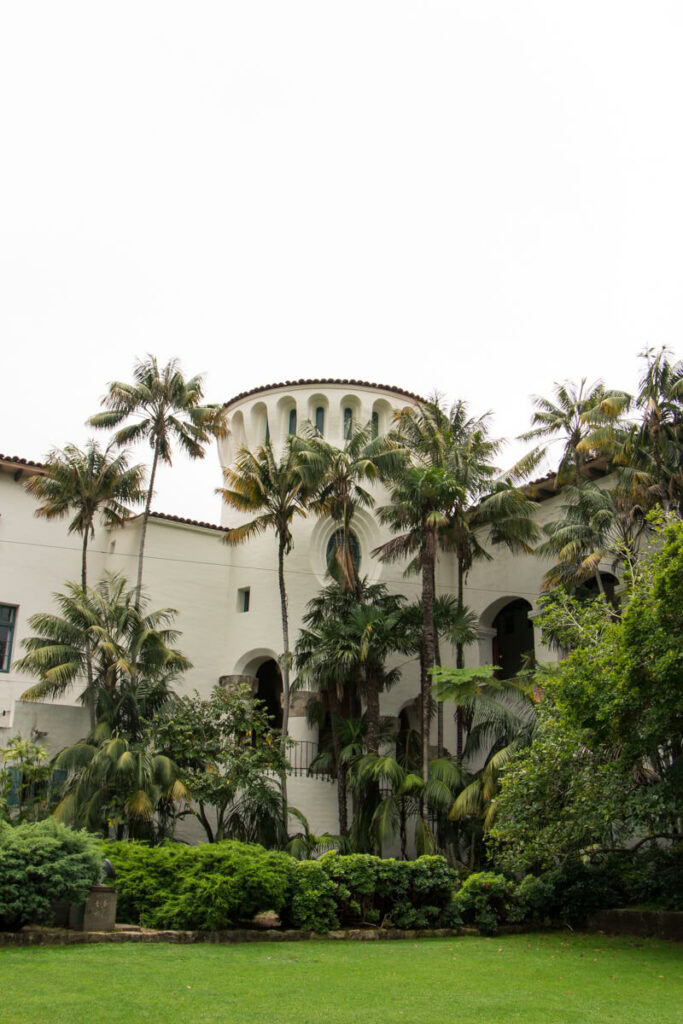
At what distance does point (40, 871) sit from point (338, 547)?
48.0 ft

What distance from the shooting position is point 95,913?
14078 millimetres

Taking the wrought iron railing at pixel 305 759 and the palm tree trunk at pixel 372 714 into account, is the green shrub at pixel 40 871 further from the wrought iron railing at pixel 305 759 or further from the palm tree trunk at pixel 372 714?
the wrought iron railing at pixel 305 759

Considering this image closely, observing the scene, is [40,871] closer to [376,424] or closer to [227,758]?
[227,758]

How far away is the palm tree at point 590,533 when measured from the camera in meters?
22.8

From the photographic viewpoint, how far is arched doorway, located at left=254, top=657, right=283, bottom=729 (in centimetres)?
2980

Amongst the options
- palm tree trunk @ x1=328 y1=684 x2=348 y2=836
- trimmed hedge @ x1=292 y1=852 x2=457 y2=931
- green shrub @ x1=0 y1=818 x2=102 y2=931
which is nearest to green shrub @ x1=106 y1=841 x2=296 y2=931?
trimmed hedge @ x1=292 y1=852 x2=457 y2=931

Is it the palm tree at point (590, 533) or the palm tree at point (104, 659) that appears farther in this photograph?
the palm tree at point (104, 659)

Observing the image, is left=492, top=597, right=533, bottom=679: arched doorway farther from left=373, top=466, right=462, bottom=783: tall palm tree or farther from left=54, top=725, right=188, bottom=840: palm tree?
left=54, top=725, right=188, bottom=840: palm tree

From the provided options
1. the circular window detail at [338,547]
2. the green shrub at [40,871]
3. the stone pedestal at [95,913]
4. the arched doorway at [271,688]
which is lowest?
the stone pedestal at [95,913]

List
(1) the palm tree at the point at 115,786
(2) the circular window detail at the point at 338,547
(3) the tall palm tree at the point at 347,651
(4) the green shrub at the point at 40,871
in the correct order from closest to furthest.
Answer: (4) the green shrub at the point at 40,871, (1) the palm tree at the point at 115,786, (3) the tall palm tree at the point at 347,651, (2) the circular window detail at the point at 338,547

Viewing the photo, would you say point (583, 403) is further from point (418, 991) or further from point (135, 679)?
point (418, 991)

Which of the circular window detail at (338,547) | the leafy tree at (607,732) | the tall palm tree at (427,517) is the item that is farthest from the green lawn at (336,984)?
the circular window detail at (338,547)

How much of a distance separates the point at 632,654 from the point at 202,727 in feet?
39.1

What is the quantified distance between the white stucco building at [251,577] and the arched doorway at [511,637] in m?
0.03
